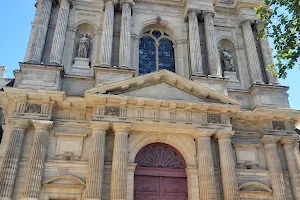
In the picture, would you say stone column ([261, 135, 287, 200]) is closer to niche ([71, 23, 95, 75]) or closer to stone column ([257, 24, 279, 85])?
stone column ([257, 24, 279, 85])

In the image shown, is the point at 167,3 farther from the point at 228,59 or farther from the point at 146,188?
the point at 146,188

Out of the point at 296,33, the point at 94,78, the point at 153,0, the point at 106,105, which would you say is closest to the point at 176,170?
the point at 106,105

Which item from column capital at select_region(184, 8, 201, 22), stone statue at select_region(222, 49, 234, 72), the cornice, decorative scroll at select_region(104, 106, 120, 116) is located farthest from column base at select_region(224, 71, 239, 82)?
decorative scroll at select_region(104, 106, 120, 116)

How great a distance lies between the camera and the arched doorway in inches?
493

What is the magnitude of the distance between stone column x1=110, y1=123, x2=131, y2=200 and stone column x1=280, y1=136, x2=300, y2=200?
22.1 ft

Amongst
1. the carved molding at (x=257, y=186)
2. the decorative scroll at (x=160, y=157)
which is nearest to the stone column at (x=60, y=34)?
the decorative scroll at (x=160, y=157)

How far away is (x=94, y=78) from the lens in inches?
566

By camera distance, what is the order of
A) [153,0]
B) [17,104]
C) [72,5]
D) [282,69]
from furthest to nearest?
1. [153,0]
2. [72,5]
3. [17,104]
4. [282,69]

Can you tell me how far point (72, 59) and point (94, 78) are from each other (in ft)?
5.86

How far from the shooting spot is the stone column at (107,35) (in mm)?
14680

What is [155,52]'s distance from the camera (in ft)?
54.7

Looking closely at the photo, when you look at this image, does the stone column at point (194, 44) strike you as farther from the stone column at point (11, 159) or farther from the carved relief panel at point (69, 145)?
the stone column at point (11, 159)

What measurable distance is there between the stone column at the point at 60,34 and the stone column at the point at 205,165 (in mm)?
6850

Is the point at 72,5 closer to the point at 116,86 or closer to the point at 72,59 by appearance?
the point at 72,59
